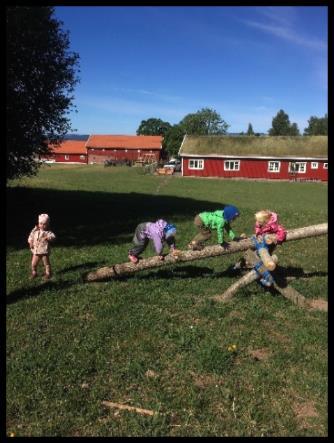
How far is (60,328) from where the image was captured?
851 cm

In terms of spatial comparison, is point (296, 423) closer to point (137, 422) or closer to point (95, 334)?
point (137, 422)

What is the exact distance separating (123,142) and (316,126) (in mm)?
81619

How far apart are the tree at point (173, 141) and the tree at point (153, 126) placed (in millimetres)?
41255

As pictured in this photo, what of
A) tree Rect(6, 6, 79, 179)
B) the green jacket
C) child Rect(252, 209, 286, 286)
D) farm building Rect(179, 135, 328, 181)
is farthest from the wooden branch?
farm building Rect(179, 135, 328, 181)

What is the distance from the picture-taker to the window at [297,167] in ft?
204

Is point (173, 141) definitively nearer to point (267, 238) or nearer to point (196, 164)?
point (196, 164)

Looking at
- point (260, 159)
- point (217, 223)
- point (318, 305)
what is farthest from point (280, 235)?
point (260, 159)

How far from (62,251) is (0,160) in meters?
3.57

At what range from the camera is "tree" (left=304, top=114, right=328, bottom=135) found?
151 m

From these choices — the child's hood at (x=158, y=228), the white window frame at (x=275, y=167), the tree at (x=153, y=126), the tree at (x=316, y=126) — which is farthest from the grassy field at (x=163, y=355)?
the tree at (x=316, y=126)

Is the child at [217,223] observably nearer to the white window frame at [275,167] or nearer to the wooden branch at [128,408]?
the wooden branch at [128,408]

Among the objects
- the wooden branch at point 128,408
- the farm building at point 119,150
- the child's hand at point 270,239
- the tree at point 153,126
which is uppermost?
the tree at point 153,126

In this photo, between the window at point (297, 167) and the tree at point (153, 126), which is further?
the tree at point (153, 126)

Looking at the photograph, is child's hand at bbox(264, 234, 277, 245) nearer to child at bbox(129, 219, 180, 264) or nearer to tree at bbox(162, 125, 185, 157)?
child at bbox(129, 219, 180, 264)
